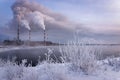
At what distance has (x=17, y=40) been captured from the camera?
66.2 m

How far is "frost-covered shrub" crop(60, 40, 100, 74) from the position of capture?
6.20 metres

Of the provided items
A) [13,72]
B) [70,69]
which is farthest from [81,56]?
[13,72]

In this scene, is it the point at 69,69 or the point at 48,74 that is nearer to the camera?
the point at 48,74

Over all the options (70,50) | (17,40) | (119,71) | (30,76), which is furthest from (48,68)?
(17,40)

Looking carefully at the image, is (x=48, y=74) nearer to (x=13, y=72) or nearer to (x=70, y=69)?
(x=13, y=72)

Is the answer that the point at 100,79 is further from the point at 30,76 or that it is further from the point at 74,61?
the point at 30,76

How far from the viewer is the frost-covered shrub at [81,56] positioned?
6.20m

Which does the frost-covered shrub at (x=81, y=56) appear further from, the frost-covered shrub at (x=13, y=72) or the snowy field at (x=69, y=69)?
the frost-covered shrub at (x=13, y=72)

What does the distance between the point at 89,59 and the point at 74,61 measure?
0.43 m

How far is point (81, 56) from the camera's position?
6.33 m

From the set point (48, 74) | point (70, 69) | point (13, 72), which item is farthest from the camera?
point (70, 69)

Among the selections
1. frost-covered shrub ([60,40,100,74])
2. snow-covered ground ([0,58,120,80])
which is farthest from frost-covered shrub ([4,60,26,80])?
frost-covered shrub ([60,40,100,74])

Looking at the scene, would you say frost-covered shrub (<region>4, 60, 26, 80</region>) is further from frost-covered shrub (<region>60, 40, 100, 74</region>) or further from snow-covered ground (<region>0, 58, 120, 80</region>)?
frost-covered shrub (<region>60, 40, 100, 74</region>)

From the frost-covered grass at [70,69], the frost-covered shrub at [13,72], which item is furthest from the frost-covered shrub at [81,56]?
the frost-covered shrub at [13,72]
